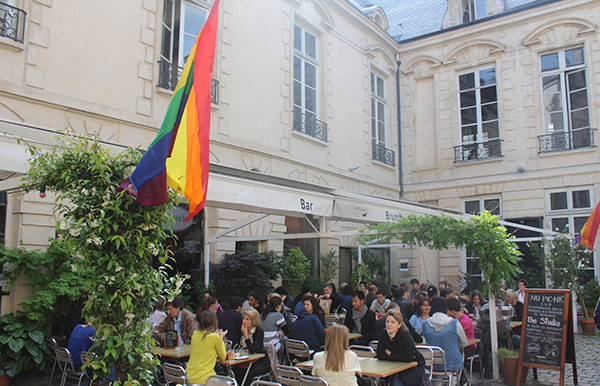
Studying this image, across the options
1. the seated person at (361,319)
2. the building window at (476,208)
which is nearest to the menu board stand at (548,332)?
the seated person at (361,319)

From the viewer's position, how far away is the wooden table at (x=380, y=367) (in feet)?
15.8

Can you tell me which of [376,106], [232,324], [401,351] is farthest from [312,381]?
[376,106]

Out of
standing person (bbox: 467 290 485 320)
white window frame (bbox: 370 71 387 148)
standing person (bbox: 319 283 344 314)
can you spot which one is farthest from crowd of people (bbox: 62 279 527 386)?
white window frame (bbox: 370 71 387 148)

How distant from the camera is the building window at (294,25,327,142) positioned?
1282 cm

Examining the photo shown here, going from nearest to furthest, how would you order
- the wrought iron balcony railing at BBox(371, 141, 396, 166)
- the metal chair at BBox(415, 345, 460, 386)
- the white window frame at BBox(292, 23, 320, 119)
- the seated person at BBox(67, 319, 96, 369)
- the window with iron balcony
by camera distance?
the metal chair at BBox(415, 345, 460, 386) → the seated person at BBox(67, 319, 96, 369) → the window with iron balcony → the white window frame at BBox(292, 23, 320, 119) → the wrought iron balcony railing at BBox(371, 141, 396, 166)

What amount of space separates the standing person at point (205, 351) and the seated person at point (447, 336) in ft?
8.10

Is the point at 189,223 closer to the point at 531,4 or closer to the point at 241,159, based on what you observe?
the point at 241,159

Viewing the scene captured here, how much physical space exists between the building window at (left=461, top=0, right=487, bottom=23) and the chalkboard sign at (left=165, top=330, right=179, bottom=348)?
14023 mm

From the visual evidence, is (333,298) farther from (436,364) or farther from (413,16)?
(413,16)

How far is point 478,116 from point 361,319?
1033cm

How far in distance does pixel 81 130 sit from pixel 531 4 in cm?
1288

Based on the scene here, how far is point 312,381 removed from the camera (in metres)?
4.40

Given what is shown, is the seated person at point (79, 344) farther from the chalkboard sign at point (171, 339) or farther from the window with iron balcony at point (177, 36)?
the window with iron balcony at point (177, 36)

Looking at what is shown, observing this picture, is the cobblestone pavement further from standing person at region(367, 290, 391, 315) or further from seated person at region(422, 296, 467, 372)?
standing person at region(367, 290, 391, 315)
